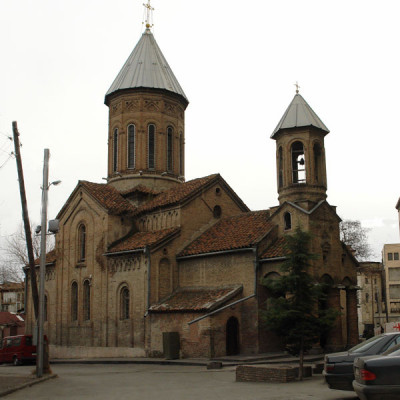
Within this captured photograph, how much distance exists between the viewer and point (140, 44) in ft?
125

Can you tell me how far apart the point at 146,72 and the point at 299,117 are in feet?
42.2

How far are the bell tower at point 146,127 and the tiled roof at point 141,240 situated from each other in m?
4.36

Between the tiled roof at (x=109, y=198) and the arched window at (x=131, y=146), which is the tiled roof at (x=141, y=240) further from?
the arched window at (x=131, y=146)

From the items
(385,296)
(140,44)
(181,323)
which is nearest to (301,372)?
(181,323)

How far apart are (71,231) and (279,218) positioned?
13.7 m

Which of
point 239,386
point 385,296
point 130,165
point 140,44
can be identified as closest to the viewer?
point 239,386

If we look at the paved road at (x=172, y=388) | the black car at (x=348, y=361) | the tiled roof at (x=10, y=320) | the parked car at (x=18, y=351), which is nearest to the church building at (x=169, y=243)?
the parked car at (x=18, y=351)

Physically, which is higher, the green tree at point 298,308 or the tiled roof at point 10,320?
the green tree at point 298,308

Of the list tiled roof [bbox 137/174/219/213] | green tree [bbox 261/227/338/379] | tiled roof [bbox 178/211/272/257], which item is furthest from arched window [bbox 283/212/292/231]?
green tree [bbox 261/227/338/379]

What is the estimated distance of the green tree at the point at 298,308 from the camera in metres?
17.4

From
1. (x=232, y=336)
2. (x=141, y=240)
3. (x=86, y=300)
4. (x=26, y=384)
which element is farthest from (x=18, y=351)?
(x=26, y=384)

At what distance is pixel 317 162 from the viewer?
90.5 ft

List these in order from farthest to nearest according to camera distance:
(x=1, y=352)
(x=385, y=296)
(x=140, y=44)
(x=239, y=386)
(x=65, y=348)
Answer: (x=385, y=296), (x=140, y=44), (x=65, y=348), (x=1, y=352), (x=239, y=386)

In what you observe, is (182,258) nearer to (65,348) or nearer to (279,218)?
(279,218)
